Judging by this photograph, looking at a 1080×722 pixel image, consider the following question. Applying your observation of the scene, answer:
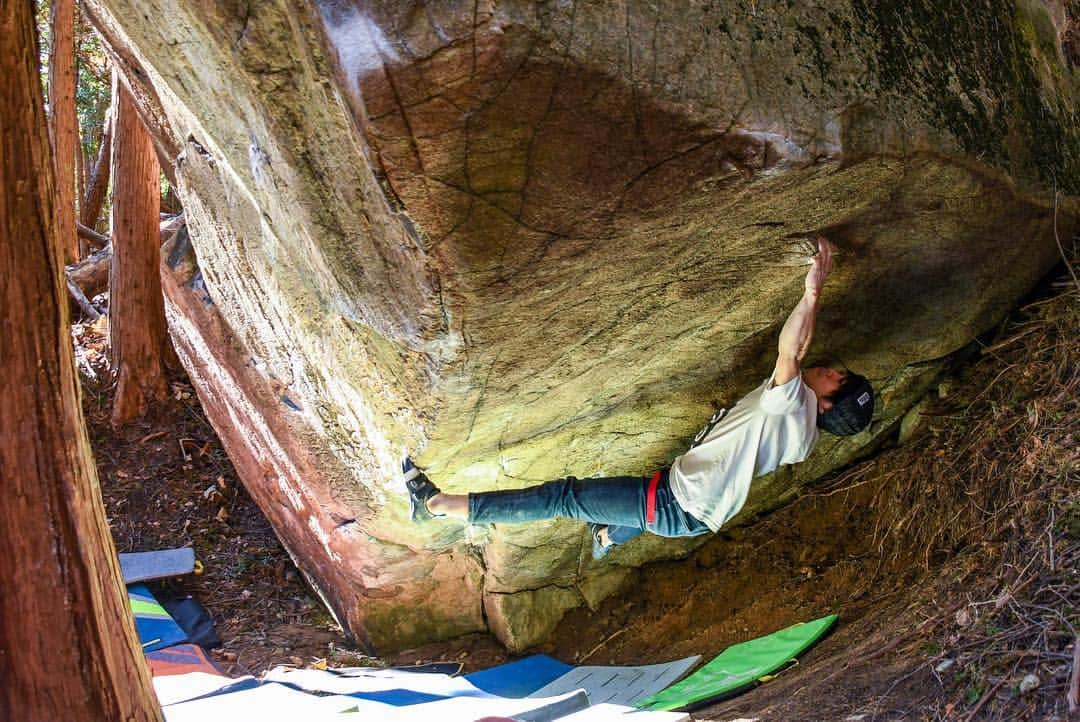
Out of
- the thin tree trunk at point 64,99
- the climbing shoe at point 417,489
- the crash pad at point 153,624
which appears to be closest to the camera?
the climbing shoe at point 417,489

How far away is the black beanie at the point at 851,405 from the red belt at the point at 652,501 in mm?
A: 815

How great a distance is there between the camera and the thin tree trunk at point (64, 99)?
882cm

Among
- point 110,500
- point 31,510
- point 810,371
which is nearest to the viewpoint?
point 31,510

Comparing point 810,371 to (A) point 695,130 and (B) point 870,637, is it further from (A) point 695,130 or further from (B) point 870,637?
(A) point 695,130

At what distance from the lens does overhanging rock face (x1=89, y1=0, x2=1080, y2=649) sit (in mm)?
2777

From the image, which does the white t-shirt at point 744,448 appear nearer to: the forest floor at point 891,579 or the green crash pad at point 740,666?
the green crash pad at point 740,666

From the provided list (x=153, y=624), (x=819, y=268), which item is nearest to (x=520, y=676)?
(x=153, y=624)

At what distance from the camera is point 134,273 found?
812 centimetres

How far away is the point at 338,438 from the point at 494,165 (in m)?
2.52

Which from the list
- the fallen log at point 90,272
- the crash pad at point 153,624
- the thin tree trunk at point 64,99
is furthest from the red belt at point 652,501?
the fallen log at point 90,272

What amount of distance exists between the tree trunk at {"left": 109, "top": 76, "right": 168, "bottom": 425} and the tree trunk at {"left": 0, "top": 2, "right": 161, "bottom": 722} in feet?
17.7

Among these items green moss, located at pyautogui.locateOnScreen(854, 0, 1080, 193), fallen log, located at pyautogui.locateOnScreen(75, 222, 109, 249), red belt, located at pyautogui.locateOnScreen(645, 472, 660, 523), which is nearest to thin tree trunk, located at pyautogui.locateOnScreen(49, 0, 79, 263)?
fallen log, located at pyautogui.locateOnScreen(75, 222, 109, 249)

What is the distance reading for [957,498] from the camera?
484 cm

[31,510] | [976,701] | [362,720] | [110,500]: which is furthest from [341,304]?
[110,500]
